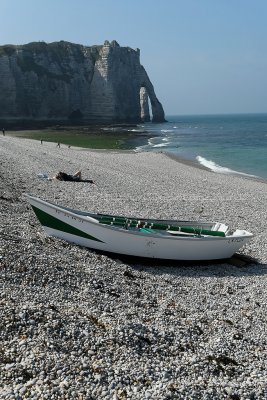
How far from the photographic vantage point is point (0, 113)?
113688 millimetres

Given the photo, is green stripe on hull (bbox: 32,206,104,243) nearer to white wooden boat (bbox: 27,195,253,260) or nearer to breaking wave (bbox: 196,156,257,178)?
white wooden boat (bbox: 27,195,253,260)

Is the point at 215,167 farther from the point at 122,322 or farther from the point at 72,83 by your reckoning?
the point at 72,83

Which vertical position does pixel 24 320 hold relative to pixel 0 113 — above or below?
below

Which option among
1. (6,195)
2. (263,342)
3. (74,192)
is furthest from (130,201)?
(263,342)

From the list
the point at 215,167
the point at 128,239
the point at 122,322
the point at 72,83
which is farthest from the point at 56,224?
the point at 72,83

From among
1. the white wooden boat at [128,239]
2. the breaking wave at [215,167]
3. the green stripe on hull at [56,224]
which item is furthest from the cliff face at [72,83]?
the white wooden boat at [128,239]

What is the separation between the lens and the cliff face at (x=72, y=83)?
118000mm

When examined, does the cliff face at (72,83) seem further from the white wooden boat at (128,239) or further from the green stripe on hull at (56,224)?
the white wooden boat at (128,239)

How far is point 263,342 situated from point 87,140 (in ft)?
225

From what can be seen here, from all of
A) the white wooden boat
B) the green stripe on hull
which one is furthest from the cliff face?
the white wooden boat

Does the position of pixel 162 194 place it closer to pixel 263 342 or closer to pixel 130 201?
pixel 130 201

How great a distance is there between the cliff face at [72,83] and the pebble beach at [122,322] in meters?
107

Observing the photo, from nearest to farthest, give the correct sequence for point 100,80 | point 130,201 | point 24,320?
point 24,320, point 130,201, point 100,80

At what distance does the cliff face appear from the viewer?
4646 inches
